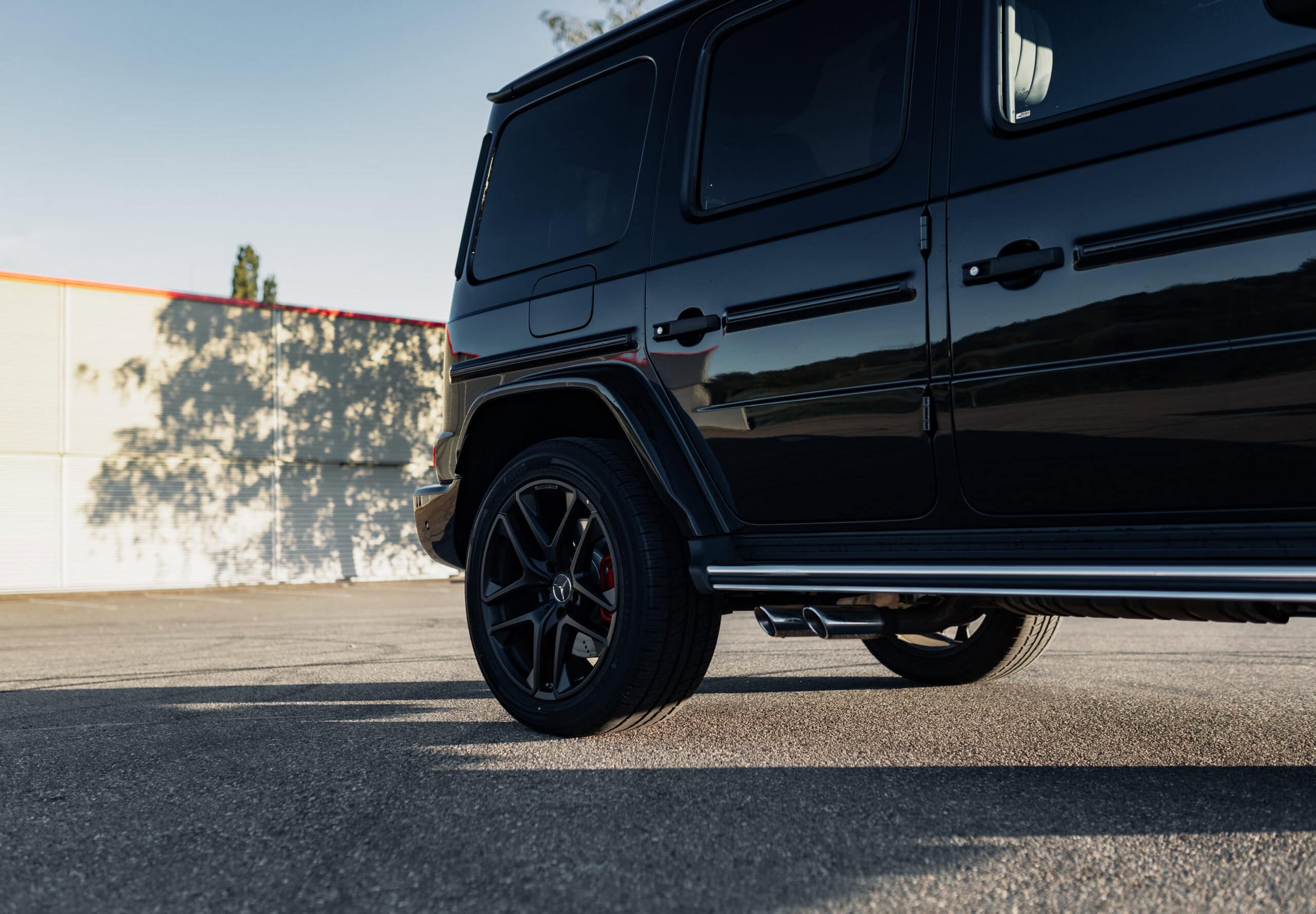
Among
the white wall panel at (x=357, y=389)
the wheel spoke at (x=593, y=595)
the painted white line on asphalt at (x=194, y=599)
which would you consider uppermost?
the white wall panel at (x=357, y=389)

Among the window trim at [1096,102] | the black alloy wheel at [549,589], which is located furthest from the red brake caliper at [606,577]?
the window trim at [1096,102]

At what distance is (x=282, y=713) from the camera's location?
4.07 m

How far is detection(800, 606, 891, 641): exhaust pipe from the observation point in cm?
293

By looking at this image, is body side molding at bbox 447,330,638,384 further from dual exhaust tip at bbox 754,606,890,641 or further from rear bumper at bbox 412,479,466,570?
dual exhaust tip at bbox 754,606,890,641

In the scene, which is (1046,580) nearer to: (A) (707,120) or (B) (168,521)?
(A) (707,120)

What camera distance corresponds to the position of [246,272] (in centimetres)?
5534

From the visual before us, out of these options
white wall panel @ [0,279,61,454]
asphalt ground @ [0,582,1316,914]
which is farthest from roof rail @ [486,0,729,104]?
white wall panel @ [0,279,61,454]

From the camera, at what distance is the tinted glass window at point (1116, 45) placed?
2.33 meters

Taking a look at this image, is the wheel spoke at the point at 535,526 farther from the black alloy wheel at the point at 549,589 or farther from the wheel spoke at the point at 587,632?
the wheel spoke at the point at 587,632

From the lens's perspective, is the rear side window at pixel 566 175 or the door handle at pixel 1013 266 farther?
the rear side window at pixel 566 175

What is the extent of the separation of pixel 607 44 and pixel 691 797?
253 cm

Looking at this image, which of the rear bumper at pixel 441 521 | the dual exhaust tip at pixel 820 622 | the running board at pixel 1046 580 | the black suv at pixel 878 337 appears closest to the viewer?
the running board at pixel 1046 580

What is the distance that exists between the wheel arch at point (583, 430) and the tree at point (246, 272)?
178ft

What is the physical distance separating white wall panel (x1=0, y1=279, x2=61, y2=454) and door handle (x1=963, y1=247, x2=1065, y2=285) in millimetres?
19180
